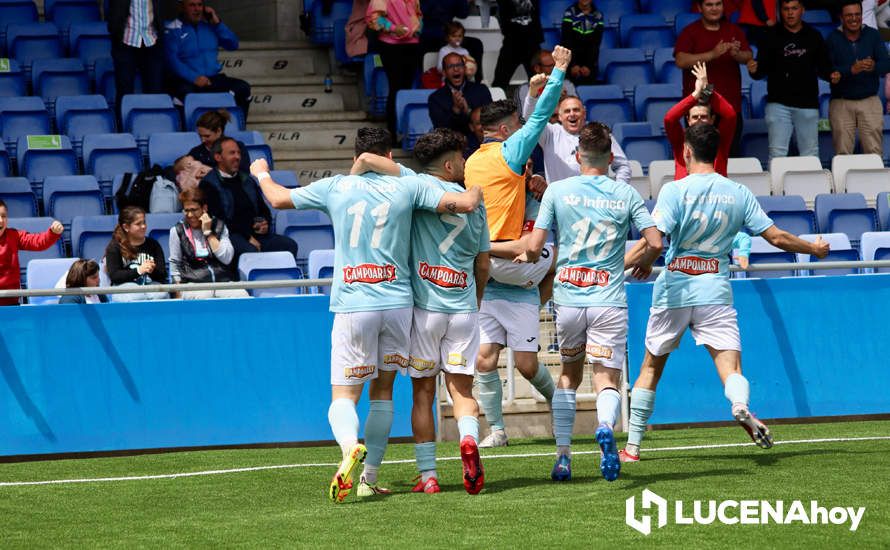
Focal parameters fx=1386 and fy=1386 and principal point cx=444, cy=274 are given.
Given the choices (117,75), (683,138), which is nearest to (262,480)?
(683,138)

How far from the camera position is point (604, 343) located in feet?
25.9

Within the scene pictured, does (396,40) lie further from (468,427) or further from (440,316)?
(468,427)

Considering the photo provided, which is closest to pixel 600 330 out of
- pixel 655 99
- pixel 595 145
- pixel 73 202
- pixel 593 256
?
pixel 593 256

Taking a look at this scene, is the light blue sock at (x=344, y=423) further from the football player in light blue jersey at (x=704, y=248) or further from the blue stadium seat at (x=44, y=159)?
the blue stadium seat at (x=44, y=159)

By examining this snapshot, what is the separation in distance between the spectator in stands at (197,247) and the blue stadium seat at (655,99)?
6.14 metres

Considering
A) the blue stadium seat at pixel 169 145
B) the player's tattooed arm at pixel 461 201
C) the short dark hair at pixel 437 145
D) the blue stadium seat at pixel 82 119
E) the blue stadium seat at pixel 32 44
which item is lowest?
the player's tattooed arm at pixel 461 201

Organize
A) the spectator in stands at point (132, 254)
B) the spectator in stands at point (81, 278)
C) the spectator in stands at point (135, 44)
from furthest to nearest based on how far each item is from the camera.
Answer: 1. the spectator in stands at point (135, 44)
2. the spectator in stands at point (132, 254)
3. the spectator in stands at point (81, 278)

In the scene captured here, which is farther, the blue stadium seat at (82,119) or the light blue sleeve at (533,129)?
the blue stadium seat at (82,119)

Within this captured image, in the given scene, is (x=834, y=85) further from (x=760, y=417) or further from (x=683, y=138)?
(x=683, y=138)

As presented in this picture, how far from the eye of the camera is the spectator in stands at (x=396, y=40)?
50.3 feet

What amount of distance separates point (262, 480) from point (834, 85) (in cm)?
943

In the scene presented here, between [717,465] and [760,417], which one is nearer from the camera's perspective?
[717,465]

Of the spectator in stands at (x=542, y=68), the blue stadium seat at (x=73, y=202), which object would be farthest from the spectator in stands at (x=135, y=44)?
the spectator in stands at (x=542, y=68)

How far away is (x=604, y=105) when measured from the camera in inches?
623
